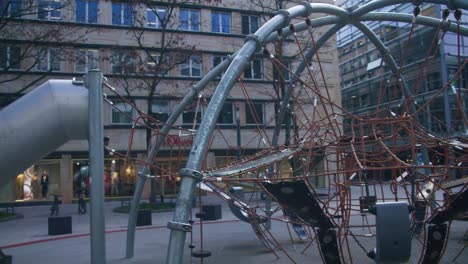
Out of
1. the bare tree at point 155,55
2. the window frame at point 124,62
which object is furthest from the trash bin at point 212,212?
the window frame at point 124,62

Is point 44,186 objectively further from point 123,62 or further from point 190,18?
point 190,18

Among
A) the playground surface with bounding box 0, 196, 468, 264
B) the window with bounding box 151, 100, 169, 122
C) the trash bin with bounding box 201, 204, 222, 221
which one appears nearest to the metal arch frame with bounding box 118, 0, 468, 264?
the playground surface with bounding box 0, 196, 468, 264

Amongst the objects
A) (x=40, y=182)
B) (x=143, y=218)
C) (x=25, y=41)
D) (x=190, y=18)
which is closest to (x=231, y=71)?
(x=143, y=218)

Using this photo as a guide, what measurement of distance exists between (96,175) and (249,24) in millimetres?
29569

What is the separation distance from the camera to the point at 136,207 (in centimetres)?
1061

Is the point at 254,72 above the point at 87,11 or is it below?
below

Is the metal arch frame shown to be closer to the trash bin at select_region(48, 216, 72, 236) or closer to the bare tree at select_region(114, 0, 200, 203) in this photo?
the trash bin at select_region(48, 216, 72, 236)

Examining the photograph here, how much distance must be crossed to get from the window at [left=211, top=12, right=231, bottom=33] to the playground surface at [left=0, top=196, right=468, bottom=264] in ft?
64.3

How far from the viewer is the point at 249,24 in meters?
35.3

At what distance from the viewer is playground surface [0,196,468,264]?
10.3m

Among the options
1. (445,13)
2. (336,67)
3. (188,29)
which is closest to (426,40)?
(336,67)

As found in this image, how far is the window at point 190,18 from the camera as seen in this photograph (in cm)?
3409

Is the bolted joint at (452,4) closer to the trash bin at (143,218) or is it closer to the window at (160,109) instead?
the trash bin at (143,218)

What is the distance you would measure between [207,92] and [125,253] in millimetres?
17861
